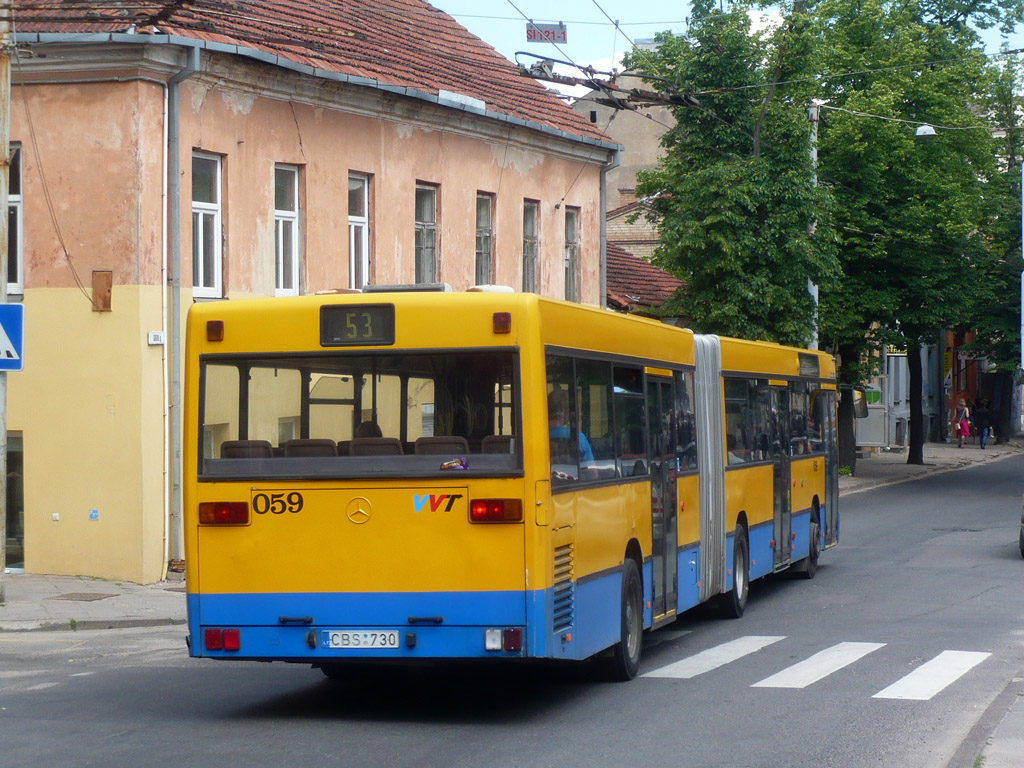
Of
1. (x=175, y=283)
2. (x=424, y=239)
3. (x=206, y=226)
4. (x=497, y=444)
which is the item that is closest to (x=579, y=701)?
(x=497, y=444)

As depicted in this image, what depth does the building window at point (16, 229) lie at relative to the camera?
18.8 m

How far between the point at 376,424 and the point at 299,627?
4.40ft

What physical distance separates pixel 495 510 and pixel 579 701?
1.88 meters

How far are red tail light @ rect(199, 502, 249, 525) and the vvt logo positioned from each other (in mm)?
1104

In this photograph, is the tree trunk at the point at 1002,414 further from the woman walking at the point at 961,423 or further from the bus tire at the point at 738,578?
the bus tire at the point at 738,578

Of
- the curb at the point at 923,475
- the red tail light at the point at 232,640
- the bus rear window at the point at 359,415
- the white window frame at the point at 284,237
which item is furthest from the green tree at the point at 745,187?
the red tail light at the point at 232,640

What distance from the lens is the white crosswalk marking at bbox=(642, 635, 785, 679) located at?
11344 millimetres

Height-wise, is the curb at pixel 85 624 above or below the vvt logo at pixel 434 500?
below

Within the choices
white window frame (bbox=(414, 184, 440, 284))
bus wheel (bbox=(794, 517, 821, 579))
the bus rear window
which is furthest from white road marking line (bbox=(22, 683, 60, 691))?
white window frame (bbox=(414, 184, 440, 284))

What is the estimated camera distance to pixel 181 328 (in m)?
18.8

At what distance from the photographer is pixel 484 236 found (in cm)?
2681

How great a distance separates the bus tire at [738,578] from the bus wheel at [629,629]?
377 centimetres

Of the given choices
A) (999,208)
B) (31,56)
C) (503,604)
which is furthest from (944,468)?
(503,604)

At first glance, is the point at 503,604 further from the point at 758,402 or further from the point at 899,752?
the point at 758,402
